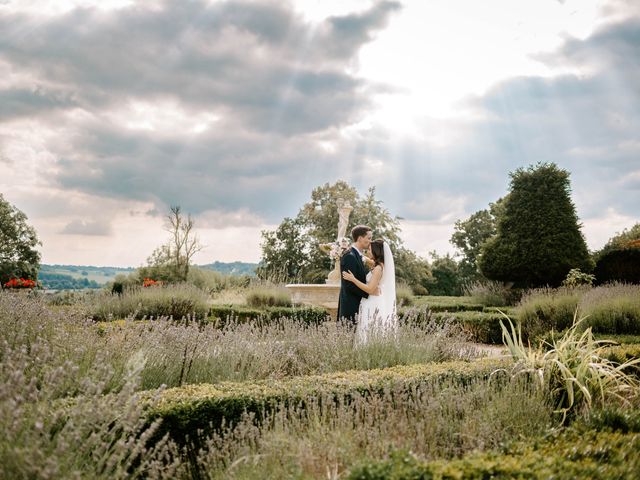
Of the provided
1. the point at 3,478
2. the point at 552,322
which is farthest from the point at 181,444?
the point at 552,322

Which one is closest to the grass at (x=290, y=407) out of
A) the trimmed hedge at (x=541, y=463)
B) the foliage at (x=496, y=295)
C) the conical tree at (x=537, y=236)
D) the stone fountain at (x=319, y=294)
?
the trimmed hedge at (x=541, y=463)

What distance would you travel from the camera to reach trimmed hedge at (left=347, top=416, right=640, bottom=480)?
2.18 metres

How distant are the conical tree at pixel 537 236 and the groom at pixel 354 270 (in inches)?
444

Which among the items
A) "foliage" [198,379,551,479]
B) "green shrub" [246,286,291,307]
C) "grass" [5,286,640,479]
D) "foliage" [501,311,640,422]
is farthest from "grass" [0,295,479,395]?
"green shrub" [246,286,291,307]

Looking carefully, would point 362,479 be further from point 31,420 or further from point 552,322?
point 552,322

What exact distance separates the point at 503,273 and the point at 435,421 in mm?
14860

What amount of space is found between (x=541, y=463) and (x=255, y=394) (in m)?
1.94

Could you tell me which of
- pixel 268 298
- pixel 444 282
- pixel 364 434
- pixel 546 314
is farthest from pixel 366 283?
pixel 444 282

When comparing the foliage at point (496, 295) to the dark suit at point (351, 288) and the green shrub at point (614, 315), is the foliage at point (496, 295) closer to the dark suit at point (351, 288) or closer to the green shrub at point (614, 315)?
the green shrub at point (614, 315)

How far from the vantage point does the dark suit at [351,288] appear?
6.70 metres

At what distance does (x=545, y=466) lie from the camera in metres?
2.37

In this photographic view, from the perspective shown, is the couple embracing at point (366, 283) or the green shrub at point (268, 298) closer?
the couple embracing at point (366, 283)

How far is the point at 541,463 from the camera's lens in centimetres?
239

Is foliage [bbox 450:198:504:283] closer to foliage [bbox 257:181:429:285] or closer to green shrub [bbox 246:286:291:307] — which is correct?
foliage [bbox 257:181:429:285]
